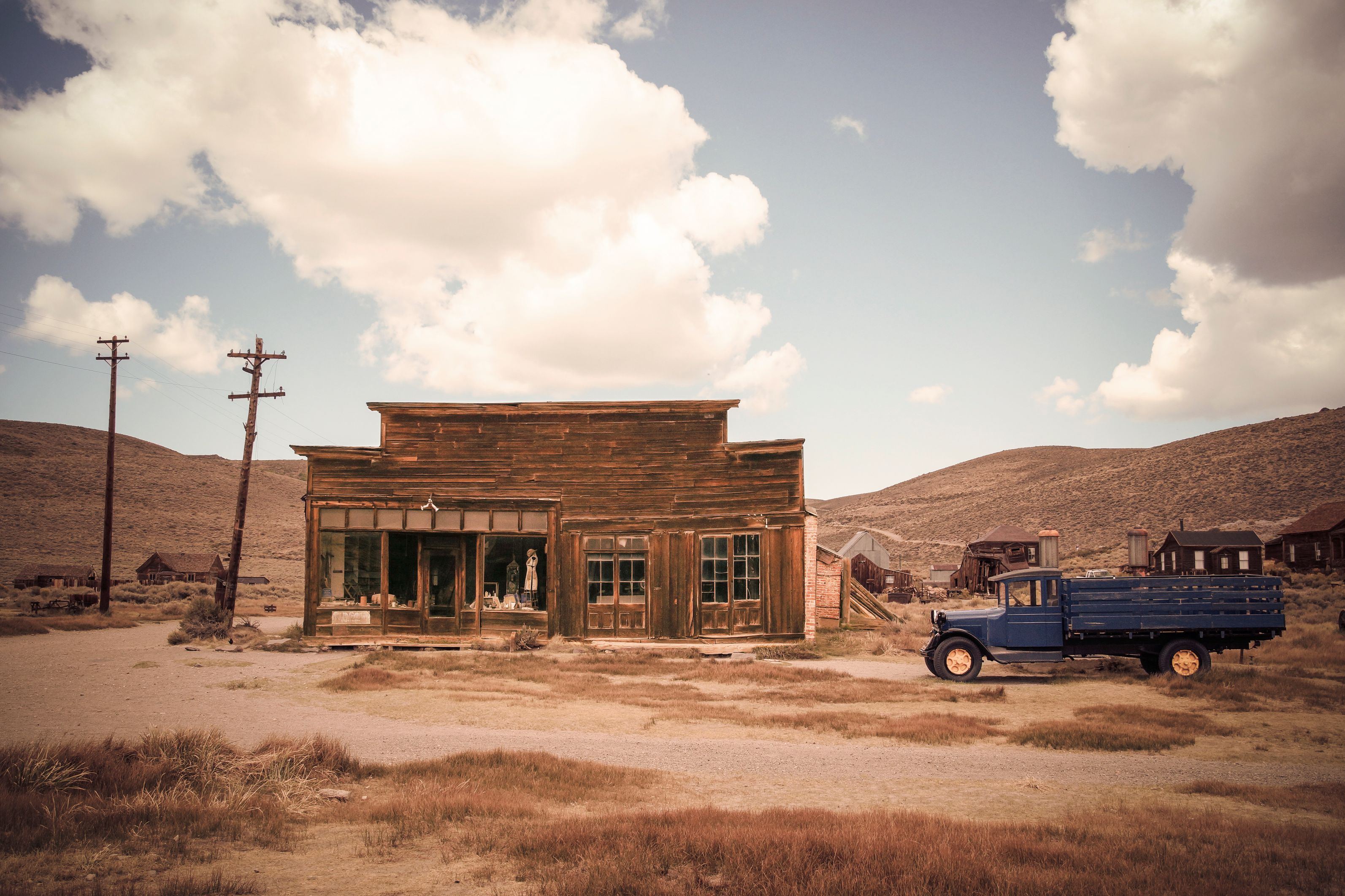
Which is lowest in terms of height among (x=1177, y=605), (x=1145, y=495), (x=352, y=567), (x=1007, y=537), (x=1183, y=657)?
(x=1183, y=657)

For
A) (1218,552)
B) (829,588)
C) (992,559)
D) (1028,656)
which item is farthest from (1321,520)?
(1028,656)

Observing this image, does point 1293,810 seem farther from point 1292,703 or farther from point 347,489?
point 347,489

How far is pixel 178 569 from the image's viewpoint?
49.6 m

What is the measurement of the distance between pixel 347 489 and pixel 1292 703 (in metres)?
21.2

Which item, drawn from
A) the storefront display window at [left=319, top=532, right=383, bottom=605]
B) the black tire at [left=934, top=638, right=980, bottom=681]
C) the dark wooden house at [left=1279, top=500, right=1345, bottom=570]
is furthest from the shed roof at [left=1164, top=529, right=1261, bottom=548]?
the storefront display window at [left=319, top=532, right=383, bottom=605]

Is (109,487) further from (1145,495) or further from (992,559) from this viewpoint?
(1145,495)

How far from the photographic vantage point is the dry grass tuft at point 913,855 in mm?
5266

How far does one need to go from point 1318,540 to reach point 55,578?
69883 mm

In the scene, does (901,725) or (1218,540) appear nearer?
(901,725)

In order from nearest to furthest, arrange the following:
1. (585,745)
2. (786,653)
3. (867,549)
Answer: (585,745)
(786,653)
(867,549)

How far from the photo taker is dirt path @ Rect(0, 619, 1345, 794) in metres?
8.56

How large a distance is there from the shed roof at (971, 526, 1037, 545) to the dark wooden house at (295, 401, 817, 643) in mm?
33942

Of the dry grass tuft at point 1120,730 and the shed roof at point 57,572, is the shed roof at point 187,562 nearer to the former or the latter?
the shed roof at point 57,572

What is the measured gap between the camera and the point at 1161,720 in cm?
1113
